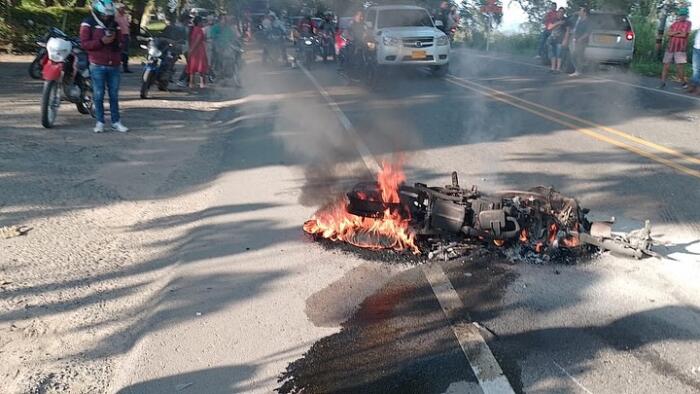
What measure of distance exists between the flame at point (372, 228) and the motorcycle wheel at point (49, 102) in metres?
5.30

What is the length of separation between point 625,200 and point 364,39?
494 inches

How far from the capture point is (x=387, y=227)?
17.6ft

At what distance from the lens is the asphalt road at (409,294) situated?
11.3 feet

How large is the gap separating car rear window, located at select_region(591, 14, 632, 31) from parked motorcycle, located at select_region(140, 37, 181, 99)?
13607 mm

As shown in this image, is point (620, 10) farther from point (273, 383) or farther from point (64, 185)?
point (273, 383)

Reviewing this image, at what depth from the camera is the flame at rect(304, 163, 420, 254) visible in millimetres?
5254

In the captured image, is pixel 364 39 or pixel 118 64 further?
pixel 364 39

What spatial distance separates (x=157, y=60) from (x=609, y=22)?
14774 mm

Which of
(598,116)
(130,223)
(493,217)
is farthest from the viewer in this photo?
(598,116)

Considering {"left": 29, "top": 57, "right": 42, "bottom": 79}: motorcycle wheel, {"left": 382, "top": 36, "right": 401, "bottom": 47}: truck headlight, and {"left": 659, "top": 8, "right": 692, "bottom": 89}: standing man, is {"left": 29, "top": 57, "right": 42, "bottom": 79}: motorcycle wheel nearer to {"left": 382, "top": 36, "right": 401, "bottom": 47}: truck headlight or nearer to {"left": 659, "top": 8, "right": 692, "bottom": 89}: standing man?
{"left": 382, "top": 36, "right": 401, "bottom": 47}: truck headlight

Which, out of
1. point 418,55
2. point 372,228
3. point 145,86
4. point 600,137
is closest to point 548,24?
point 418,55

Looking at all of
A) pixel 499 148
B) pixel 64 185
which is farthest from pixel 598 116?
pixel 64 185

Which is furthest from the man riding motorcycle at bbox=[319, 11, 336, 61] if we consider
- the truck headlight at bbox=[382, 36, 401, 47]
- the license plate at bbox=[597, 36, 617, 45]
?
the license plate at bbox=[597, 36, 617, 45]

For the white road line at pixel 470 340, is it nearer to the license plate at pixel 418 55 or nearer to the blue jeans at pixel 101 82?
the blue jeans at pixel 101 82
